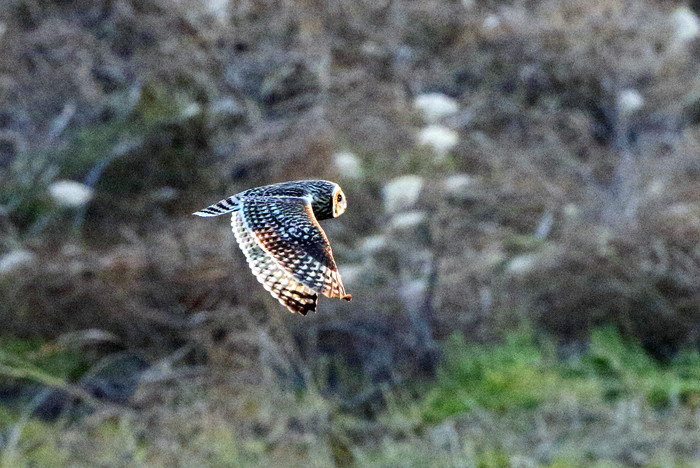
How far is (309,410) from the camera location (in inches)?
252

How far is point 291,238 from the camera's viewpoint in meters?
2.81

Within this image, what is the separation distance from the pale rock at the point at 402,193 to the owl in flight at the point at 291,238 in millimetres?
3530

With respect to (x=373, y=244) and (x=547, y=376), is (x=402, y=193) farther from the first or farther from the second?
(x=547, y=376)

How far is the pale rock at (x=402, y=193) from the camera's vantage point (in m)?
6.84

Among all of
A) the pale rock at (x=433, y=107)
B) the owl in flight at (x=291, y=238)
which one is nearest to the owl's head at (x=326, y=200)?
the owl in flight at (x=291, y=238)

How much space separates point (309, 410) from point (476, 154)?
2.71 metres

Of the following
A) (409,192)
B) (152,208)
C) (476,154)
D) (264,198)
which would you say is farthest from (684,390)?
(264,198)

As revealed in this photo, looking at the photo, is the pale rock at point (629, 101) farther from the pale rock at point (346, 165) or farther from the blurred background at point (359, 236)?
the pale rock at point (346, 165)

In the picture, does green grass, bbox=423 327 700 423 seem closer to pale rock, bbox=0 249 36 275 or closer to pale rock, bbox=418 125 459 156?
pale rock, bbox=418 125 459 156

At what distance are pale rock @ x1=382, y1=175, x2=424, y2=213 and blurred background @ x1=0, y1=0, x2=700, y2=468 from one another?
4 cm

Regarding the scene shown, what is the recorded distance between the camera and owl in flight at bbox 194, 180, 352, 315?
2732mm

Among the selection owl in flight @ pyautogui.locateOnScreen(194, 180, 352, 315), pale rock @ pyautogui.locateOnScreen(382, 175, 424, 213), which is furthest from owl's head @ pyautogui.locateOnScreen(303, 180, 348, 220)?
pale rock @ pyautogui.locateOnScreen(382, 175, 424, 213)

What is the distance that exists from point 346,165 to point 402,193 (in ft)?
1.50

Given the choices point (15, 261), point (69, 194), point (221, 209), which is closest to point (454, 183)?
point (69, 194)
